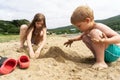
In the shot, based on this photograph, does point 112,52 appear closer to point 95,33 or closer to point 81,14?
point 95,33

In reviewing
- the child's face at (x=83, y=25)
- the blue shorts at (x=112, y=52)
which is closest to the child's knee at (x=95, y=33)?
the child's face at (x=83, y=25)

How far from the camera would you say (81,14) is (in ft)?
13.1

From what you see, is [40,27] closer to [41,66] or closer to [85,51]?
[85,51]

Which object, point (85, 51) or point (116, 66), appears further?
point (85, 51)

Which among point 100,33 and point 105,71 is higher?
point 100,33

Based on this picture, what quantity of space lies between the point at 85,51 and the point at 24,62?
1888 millimetres

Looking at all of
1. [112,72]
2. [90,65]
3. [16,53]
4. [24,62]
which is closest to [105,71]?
[112,72]

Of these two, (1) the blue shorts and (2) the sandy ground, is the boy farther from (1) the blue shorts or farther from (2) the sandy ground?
(2) the sandy ground

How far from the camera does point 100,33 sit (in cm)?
392

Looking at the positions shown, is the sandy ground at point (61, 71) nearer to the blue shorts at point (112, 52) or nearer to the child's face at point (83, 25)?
the blue shorts at point (112, 52)

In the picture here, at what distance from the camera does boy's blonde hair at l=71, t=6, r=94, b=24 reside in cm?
400

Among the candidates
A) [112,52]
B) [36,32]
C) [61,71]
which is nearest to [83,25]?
[112,52]

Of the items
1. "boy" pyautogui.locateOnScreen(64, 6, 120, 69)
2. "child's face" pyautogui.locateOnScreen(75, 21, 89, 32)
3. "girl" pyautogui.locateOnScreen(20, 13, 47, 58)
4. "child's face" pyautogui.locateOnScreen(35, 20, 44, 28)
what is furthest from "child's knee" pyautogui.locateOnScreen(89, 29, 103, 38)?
"child's face" pyautogui.locateOnScreen(35, 20, 44, 28)

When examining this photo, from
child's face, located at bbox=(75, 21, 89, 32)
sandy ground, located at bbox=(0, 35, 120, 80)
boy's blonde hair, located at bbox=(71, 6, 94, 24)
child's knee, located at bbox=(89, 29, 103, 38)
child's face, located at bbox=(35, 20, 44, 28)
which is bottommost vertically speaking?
sandy ground, located at bbox=(0, 35, 120, 80)
